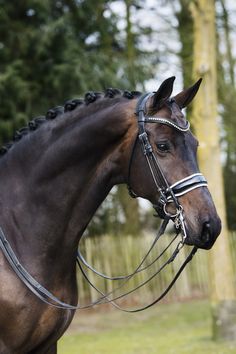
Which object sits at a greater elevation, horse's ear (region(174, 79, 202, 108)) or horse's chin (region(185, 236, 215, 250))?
horse's ear (region(174, 79, 202, 108))

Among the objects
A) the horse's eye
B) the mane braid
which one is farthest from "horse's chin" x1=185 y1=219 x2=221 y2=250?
the mane braid

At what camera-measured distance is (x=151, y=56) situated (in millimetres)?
17438

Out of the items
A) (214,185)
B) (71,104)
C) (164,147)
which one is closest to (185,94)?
(164,147)

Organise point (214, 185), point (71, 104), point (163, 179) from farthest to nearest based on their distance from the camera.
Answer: point (214, 185), point (71, 104), point (163, 179)

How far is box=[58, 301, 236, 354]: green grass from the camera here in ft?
Result: 35.1

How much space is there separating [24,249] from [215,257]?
23.4ft

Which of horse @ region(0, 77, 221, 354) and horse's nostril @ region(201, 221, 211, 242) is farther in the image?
horse @ region(0, 77, 221, 354)

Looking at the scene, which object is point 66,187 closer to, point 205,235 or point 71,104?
point 71,104

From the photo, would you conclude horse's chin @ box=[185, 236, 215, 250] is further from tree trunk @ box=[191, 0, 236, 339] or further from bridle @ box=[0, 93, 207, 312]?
tree trunk @ box=[191, 0, 236, 339]

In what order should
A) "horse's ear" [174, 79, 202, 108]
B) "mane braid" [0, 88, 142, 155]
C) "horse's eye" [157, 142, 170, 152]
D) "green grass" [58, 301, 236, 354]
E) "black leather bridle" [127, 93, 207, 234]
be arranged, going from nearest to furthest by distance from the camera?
→ "black leather bridle" [127, 93, 207, 234]
"horse's eye" [157, 142, 170, 152]
"horse's ear" [174, 79, 202, 108]
"mane braid" [0, 88, 142, 155]
"green grass" [58, 301, 236, 354]

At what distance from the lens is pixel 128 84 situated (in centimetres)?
1548

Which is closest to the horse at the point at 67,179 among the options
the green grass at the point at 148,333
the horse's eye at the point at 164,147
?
the horse's eye at the point at 164,147

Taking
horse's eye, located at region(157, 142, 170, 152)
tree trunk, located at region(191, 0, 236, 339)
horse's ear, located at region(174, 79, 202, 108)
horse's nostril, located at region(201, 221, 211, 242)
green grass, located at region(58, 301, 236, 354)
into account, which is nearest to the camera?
horse's nostril, located at region(201, 221, 211, 242)

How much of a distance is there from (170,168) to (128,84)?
1184 cm
